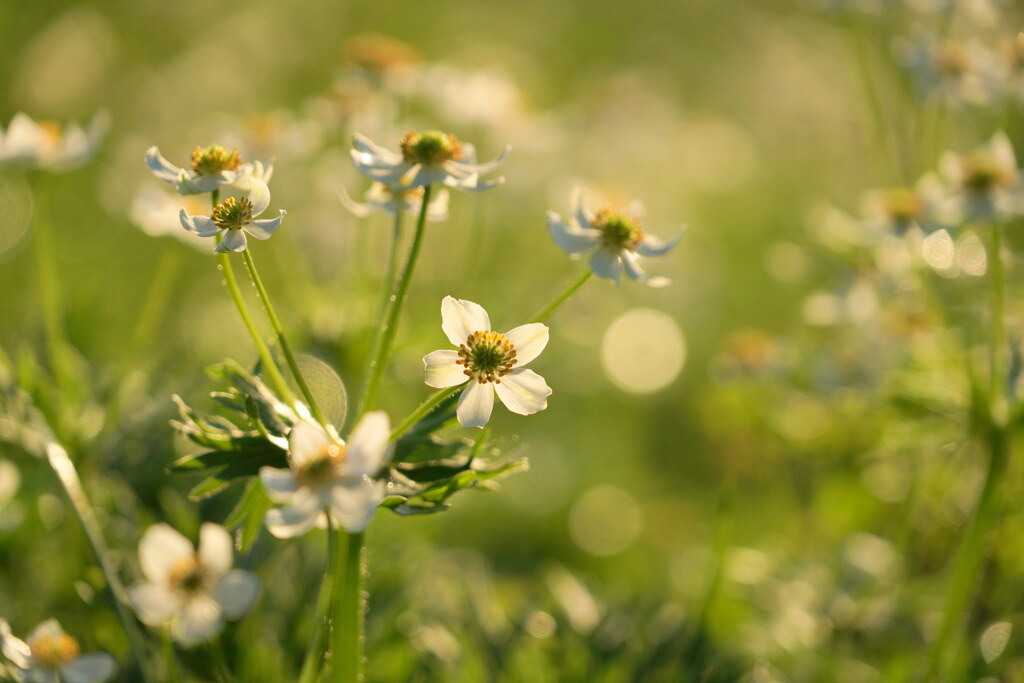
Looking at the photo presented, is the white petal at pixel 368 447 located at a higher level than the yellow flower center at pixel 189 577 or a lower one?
higher

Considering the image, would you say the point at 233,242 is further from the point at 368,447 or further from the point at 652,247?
the point at 652,247

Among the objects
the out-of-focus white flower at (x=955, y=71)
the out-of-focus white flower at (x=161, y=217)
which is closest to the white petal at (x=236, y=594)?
the out-of-focus white flower at (x=161, y=217)

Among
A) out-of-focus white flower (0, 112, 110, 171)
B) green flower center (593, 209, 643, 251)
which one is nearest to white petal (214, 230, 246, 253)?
green flower center (593, 209, 643, 251)

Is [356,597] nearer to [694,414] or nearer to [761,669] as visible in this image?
[761,669]

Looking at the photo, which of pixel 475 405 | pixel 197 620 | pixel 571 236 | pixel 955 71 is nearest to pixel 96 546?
pixel 197 620

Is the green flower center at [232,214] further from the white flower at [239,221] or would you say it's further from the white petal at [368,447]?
the white petal at [368,447]

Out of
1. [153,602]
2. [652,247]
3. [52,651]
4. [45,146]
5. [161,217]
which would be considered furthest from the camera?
[45,146]
